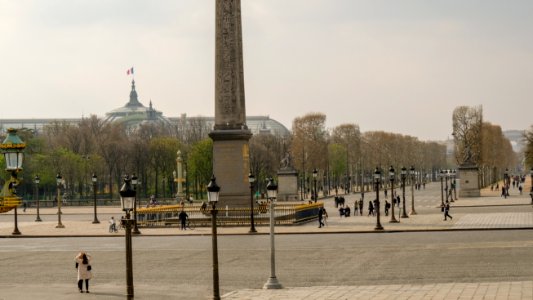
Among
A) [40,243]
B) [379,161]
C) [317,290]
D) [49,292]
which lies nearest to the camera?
[317,290]

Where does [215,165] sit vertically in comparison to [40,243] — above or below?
above

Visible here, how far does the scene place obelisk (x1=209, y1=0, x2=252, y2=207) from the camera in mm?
54031

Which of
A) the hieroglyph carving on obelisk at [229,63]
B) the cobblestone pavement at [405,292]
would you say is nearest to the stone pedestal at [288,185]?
the hieroglyph carving on obelisk at [229,63]

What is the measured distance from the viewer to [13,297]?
25.4 m

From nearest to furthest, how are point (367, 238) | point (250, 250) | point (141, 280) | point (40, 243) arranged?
1. point (141, 280)
2. point (250, 250)
3. point (367, 238)
4. point (40, 243)

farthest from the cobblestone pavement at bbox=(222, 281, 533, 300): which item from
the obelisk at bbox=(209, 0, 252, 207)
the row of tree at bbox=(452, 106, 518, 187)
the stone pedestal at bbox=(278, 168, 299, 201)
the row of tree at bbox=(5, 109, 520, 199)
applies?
the row of tree at bbox=(452, 106, 518, 187)

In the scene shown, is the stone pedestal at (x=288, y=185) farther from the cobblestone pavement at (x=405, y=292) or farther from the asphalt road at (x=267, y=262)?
the cobblestone pavement at (x=405, y=292)

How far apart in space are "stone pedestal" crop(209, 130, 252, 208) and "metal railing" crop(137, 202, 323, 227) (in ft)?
3.26

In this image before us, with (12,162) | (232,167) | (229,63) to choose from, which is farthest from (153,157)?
(12,162)

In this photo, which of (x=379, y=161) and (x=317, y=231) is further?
(x=379, y=161)

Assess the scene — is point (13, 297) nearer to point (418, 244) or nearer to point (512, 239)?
point (418, 244)

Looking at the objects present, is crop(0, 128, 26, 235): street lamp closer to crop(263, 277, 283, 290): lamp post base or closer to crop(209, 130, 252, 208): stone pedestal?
crop(263, 277, 283, 290): lamp post base

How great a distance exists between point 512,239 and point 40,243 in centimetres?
2300

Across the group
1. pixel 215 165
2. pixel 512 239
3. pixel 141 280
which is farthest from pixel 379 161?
pixel 141 280
